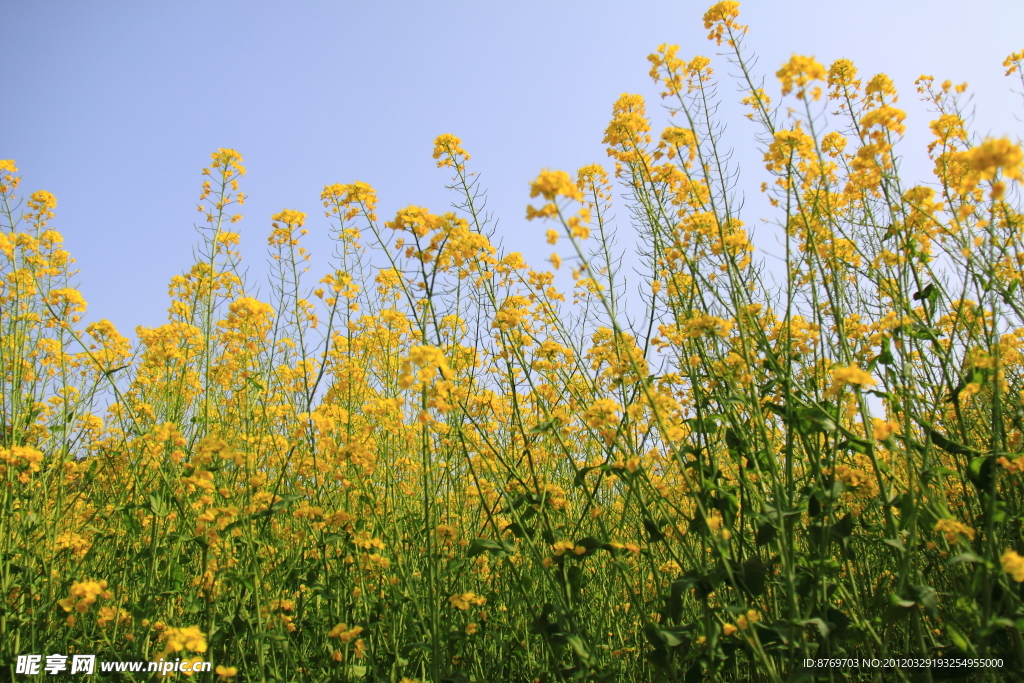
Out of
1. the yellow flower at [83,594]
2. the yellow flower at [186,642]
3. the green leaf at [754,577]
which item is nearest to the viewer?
the green leaf at [754,577]

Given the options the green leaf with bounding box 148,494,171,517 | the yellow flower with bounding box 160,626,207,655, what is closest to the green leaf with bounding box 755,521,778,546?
the yellow flower with bounding box 160,626,207,655

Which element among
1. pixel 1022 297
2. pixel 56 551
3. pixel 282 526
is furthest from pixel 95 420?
pixel 1022 297

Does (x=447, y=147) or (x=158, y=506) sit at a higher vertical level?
(x=447, y=147)

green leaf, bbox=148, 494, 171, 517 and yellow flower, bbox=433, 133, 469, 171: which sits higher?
yellow flower, bbox=433, 133, 469, 171

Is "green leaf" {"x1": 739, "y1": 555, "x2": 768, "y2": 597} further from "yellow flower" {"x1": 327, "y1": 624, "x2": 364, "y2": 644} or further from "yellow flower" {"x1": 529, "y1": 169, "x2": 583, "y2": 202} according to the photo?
"yellow flower" {"x1": 327, "y1": 624, "x2": 364, "y2": 644}

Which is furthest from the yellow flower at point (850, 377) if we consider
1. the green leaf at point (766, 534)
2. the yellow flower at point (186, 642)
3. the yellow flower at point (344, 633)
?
the yellow flower at point (186, 642)

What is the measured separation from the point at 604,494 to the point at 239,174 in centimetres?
248

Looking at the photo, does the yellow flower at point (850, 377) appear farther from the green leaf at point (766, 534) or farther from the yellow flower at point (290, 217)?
the yellow flower at point (290, 217)

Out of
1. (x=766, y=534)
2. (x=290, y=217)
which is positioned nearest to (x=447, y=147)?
(x=290, y=217)

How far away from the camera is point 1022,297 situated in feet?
8.12

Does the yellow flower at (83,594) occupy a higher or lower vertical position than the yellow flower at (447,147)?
lower

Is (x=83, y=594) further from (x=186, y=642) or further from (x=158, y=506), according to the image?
(x=186, y=642)

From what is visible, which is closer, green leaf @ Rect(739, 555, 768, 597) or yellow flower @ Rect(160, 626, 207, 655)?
green leaf @ Rect(739, 555, 768, 597)

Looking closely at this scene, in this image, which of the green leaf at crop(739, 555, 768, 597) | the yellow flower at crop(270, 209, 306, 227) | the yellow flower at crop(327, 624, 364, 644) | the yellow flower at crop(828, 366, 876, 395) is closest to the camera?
the yellow flower at crop(828, 366, 876, 395)
